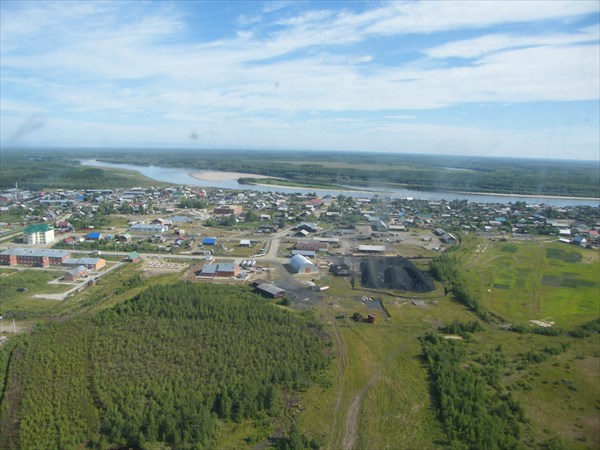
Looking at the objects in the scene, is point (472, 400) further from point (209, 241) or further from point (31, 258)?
point (31, 258)

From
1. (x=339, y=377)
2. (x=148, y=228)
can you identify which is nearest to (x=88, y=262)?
(x=148, y=228)

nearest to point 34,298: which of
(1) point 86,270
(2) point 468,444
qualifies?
(1) point 86,270

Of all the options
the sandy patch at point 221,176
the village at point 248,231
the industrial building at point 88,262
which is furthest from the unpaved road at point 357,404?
the sandy patch at point 221,176

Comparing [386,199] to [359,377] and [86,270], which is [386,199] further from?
[359,377]

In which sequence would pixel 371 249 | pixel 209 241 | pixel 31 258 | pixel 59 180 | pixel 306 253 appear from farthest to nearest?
pixel 59 180 < pixel 209 241 < pixel 371 249 < pixel 306 253 < pixel 31 258

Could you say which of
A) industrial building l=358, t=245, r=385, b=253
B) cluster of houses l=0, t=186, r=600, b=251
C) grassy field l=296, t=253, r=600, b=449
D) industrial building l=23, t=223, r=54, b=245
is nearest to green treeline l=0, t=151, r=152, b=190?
cluster of houses l=0, t=186, r=600, b=251
